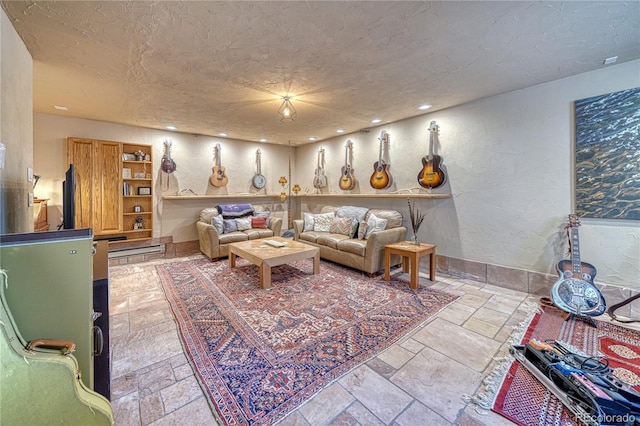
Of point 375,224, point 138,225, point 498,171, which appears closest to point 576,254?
point 498,171

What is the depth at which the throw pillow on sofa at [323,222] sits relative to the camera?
4.74m

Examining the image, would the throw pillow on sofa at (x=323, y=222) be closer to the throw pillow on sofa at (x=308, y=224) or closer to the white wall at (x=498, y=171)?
the throw pillow on sofa at (x=308, y=224)

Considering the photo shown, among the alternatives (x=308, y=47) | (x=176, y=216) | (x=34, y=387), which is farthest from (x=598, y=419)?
(x=176, y=216)

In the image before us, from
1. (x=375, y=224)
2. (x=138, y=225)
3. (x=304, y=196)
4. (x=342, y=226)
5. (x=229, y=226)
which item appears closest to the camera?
(x=375, y=224)

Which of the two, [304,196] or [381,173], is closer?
[381,173]

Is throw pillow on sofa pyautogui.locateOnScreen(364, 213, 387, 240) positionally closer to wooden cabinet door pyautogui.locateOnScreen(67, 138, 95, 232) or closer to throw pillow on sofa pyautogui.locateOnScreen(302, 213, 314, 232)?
throw pillow on sofa pyautogui.locateOnScreen(302, 213, 314, 232)

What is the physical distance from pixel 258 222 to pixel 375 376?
155 inches

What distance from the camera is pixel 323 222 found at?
4801 millimetres

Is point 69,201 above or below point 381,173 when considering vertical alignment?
below

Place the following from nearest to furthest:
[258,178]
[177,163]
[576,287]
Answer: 1. [576,287]
2. [177,163]
3. [258,178]

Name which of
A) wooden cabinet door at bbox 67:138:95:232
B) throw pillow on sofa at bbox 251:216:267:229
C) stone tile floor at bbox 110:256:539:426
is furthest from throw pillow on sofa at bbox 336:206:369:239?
wooden cabinet door at bbox 67:138:95:232

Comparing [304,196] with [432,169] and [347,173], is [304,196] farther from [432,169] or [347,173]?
[432,169]

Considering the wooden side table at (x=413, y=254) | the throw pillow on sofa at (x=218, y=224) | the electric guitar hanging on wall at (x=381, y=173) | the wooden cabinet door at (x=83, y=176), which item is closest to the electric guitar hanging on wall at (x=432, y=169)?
the electric guitar hanging on wall at (x=381, y=173)

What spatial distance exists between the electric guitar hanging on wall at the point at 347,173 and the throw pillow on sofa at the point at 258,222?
175 cm
